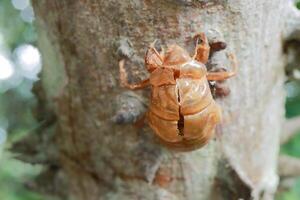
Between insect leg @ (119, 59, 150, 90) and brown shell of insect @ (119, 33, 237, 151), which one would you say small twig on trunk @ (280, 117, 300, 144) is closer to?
brown shell of insect @ (119, 33, 237, 151)

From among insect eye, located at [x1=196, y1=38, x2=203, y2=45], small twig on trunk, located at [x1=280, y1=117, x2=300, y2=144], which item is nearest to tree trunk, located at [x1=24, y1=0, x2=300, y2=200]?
insect eye, located at [x1=196, y1=38, x2=203, y2=45]

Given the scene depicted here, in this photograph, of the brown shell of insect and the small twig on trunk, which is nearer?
the brown shell of insect

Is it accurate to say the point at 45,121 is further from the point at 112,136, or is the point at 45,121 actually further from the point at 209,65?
the point at 209,65

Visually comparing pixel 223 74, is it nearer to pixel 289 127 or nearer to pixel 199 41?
pixel 199 41

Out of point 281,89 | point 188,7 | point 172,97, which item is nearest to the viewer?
point 188,7

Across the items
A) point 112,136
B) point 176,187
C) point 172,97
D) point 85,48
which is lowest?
point 176,187

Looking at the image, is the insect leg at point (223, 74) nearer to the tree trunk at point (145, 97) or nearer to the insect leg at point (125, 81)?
the tree trunk at point (145, 97)

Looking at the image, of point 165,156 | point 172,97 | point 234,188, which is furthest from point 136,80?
point 234,188

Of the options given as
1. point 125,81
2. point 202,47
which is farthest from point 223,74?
point 125,81
